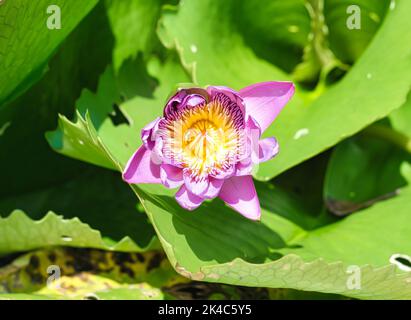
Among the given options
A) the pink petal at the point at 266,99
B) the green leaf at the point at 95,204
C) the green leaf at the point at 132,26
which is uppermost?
the green leaf at the point at 132,26

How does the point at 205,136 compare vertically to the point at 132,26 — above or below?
below

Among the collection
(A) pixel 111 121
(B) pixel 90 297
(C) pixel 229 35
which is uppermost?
(C) pixel 229 35

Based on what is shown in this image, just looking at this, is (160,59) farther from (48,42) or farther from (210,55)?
(48,42)

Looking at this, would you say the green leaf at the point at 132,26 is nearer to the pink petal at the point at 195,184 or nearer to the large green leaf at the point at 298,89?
the large green leaf at the point at 298,89

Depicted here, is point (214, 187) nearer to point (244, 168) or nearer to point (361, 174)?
A: point (244, 168)

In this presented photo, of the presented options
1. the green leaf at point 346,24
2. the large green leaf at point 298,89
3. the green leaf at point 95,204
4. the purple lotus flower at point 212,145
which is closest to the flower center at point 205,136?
the purple lotus flower at point 212,145

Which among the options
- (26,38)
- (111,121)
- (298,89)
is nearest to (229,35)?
(298,89)
